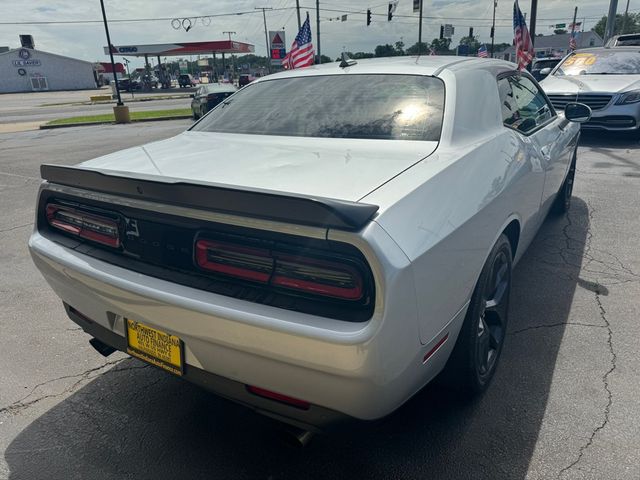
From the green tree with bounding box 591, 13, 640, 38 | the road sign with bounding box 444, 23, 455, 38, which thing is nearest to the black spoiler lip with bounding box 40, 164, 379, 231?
the road sign with bounding box 444, 23, 455, 38

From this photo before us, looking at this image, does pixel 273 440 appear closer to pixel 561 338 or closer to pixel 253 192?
pixel 253 192

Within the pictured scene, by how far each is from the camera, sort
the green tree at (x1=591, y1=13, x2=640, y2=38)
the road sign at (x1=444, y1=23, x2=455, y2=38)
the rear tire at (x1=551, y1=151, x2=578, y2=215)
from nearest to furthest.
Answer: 1. the rear tire at (x1=551, y1=151, x2=578, y2=215)
2. the road sign at (x1=444, y1=23, x2=455, y2=38)
3. the green tree at (x1=591, y1=13, x2=640, y2=38)

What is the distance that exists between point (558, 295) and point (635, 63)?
8.54m

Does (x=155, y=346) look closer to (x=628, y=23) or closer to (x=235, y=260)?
(x=235, y=260)

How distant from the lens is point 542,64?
18.8 metres

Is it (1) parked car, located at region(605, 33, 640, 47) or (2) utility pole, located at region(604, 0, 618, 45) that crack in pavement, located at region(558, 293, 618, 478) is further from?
(2) utility pole, located at region(604, 0, 618, 45)

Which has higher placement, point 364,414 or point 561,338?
point 364,414

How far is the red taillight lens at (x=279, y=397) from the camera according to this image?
1.68m

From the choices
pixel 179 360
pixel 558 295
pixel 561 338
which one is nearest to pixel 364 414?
pixel 179 360

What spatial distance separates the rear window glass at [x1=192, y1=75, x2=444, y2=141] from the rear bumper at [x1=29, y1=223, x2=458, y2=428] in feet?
3.41

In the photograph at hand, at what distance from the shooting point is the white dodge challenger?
5.00 ft

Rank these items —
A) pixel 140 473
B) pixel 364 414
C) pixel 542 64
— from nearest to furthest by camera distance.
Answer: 1. pixel 364 414
2. pixel 140 473
3. pixel 542 64

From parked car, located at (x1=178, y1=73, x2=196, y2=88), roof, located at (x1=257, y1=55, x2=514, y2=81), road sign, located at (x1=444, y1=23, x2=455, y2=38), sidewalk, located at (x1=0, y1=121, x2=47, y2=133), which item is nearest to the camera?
roof, located at (x1=257, y1=55, x2=514, y2=81)

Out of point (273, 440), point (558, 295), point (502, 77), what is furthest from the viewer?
point (558, 295)
